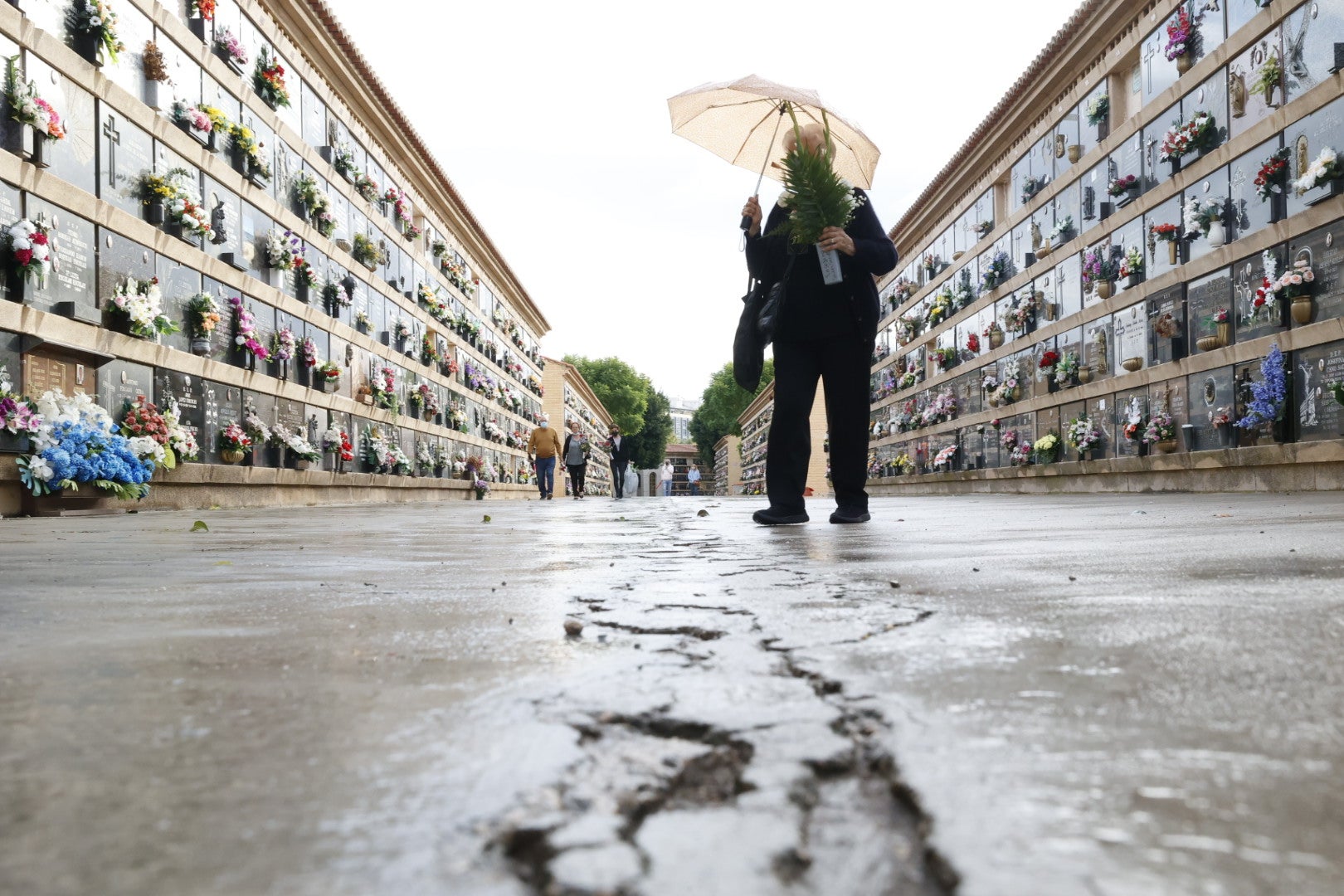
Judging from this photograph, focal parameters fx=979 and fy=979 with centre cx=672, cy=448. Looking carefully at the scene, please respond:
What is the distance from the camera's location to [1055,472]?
17.9 meters

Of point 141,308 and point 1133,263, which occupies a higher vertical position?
point 1133,263

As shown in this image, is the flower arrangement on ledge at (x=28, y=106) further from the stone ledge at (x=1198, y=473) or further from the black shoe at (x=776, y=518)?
the stone ledge at (x=1198, y=473)

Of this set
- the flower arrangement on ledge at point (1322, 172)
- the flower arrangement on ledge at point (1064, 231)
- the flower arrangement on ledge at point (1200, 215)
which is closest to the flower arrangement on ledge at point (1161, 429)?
the flower arrangement on ledge at point (1200, 215)

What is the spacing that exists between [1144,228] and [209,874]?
17050 millimetres

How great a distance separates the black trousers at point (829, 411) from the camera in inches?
189

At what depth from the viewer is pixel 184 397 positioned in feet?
35.8

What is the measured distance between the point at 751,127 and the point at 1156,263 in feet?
35.6

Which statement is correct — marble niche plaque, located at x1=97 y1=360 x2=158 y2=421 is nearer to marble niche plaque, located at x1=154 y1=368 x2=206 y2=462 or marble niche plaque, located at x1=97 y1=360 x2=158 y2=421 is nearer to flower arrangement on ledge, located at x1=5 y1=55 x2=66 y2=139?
marble niche plaque, located at x1=154 y1=368 x2=206 y2=462

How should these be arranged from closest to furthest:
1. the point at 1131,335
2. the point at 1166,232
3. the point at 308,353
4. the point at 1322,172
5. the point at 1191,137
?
the point at 1322,172 → the point at 1191,137 → the point at 1166,232 → the point at 308,353 → the point at 1131,335

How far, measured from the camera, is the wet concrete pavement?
0.51 meters

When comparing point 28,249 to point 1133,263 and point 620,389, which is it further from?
point 620,389

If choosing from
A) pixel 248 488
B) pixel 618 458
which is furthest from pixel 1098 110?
pixel 248 488

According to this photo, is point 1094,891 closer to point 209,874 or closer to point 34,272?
point 209,874

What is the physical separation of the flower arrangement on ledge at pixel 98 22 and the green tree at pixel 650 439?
6725cm
